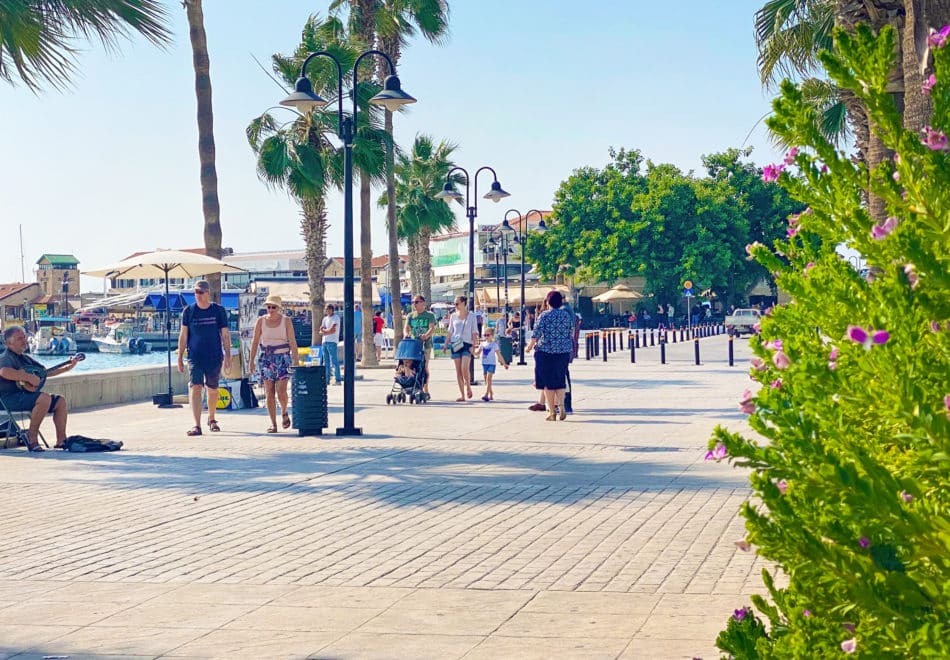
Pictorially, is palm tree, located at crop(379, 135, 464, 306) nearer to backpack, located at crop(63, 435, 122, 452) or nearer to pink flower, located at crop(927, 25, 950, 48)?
backpack, located at crop(63, 435, 122, 452)

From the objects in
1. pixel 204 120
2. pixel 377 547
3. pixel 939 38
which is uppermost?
pixel 204 120

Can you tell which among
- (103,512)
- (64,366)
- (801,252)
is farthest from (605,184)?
(801,252)

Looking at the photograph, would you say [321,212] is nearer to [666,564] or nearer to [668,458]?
[668,458]

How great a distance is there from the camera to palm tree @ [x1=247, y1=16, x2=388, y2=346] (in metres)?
28.4

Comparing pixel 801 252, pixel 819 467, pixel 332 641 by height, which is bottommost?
pixel 332 641

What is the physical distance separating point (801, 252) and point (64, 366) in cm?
1248

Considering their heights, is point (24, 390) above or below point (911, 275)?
below

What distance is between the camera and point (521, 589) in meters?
6.34

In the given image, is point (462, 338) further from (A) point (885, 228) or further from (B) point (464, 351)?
(A) point (885, 228)

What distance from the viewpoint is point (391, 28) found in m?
32.8

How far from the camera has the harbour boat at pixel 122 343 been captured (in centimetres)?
8825

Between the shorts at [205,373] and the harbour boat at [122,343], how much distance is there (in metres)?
75.4

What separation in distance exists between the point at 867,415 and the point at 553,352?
1373 centimetres

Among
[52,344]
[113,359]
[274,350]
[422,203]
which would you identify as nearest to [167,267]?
[274,350]
